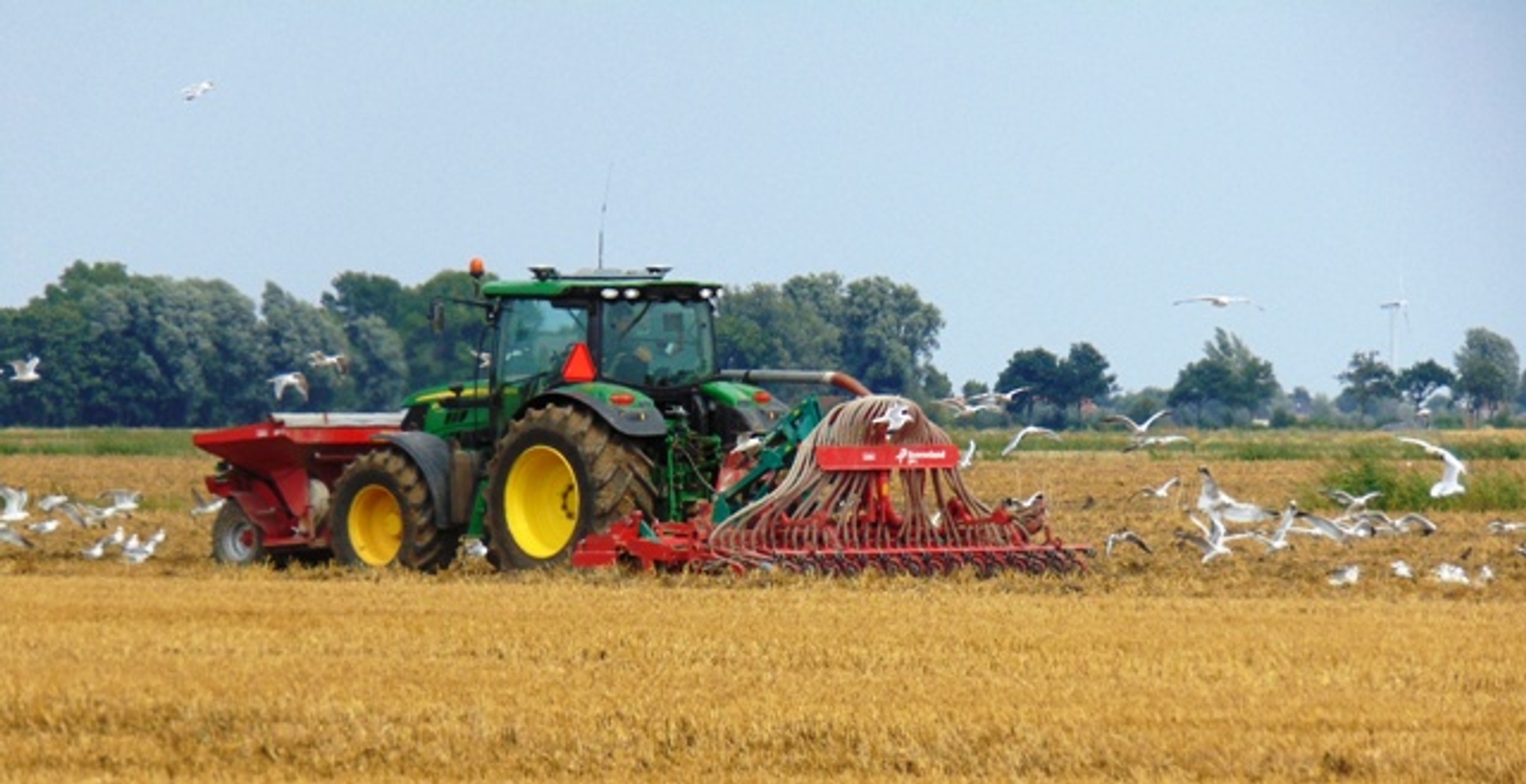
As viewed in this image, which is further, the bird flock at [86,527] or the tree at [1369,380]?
the tree at [1369,380]

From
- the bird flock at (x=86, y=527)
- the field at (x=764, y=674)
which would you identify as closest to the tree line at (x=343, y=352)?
the bird flock at (x=86, y=527)

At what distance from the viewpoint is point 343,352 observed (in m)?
60.7

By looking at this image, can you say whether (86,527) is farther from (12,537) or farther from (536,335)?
(536,335)

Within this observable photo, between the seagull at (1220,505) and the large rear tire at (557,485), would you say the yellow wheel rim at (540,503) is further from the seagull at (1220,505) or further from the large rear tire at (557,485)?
the seagull at (1220,505)

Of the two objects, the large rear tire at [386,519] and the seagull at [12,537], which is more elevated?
the large rear tire at [386,519]

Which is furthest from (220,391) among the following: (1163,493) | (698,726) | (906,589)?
(698,726)

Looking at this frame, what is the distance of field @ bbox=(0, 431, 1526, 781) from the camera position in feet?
29.3

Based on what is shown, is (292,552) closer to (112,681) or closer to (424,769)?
(112,681)

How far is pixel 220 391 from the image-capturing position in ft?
208

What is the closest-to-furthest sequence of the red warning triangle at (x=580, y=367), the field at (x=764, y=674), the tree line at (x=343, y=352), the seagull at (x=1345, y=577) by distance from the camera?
the field at (x=764, y=674) → the seagull at (x=1345, y=577) → the red warning triangle at (x=580, y=367) → the tree line at (x=343, y=352)

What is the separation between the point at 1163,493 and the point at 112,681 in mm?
12269

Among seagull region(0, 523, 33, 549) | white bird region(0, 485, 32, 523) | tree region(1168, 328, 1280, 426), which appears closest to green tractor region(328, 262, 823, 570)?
seagull region(0, 523, 33, 549)

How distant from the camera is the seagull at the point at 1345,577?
1627 cm

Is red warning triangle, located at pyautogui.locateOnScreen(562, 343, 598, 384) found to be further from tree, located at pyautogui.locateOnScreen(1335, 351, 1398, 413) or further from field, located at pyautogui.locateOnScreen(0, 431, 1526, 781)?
tree, located at pyautogui.locateOnScreen(1335, 351, 1398, 413)
